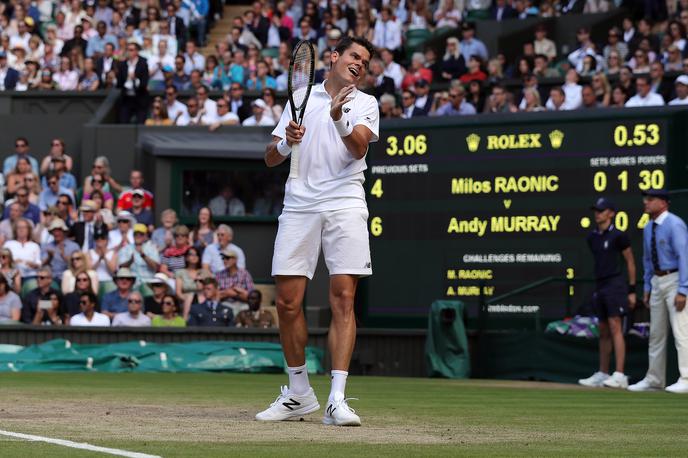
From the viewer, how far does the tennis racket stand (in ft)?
26.9

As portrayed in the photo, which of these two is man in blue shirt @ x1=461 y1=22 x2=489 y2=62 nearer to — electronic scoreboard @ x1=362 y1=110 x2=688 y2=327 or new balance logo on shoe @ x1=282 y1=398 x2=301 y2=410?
electronic scoreboard @ x1=362 y1=110 x2=688 y2=327

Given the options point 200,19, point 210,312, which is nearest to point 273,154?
point 210,312

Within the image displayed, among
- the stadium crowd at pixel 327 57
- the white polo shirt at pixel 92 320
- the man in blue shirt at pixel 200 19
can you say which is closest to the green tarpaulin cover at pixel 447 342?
the white polo shirt at pixel 92 320

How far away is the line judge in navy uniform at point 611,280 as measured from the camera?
615 inches

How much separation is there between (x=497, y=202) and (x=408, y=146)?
1.41 metres

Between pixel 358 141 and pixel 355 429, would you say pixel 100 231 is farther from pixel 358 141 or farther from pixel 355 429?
pixel 355 429

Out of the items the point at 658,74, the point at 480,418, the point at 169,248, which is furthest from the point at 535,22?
the point at 480,418

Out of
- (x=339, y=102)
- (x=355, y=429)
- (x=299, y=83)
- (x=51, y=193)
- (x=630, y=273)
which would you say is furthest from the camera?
(x=51, y=193)

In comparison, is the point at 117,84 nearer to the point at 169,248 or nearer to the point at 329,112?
the point at 169,248

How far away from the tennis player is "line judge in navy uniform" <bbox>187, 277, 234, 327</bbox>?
10.7 meters

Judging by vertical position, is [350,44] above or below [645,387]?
above

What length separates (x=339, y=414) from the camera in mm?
7711

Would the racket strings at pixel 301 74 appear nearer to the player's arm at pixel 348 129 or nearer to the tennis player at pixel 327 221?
the tennis player at pixel 327 221

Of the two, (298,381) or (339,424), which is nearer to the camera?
(339,424)
